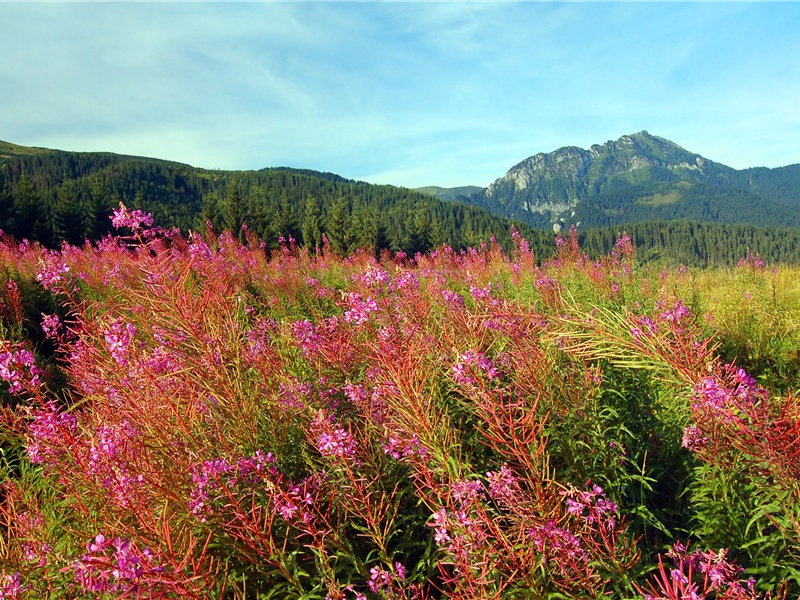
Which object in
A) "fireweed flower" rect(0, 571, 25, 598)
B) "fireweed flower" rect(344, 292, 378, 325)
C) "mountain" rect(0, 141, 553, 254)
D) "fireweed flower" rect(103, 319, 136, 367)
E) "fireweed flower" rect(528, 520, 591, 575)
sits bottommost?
"fireweed flower" rect(0, 571, 25, 598)

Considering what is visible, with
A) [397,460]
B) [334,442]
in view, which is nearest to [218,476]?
[334,442]

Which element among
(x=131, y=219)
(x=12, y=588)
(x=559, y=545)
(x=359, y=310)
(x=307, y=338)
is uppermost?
(x=131, y=219)

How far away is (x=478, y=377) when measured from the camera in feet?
5.41

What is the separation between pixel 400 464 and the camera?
2428mm

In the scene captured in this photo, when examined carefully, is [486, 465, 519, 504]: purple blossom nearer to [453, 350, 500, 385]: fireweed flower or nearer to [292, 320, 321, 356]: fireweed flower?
[453, 350, 500, 385]: fireweed flower

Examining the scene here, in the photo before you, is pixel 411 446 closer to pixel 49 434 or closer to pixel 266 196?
pixel 49 434

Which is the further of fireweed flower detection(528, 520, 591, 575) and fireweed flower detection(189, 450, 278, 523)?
fireweed flower detection(189, 450, 278, 523)

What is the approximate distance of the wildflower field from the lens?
4.77 feet

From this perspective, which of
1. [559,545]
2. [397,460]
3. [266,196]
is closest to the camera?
[559,545]

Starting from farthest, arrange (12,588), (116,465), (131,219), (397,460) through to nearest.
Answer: (397,460)
(131,219)
(116,465)
(12,588)

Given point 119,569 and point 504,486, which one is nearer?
point 119,569

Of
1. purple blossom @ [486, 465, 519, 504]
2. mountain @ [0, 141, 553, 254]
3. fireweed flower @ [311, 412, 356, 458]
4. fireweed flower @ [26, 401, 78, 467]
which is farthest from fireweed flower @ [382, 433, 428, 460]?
mountain @ [0, 141, 553, 254]

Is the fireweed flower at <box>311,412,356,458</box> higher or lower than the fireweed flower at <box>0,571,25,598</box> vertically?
higher

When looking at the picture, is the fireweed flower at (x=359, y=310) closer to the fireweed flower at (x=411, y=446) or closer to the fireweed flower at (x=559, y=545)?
the fireweed flower at (x=411, y=446)
